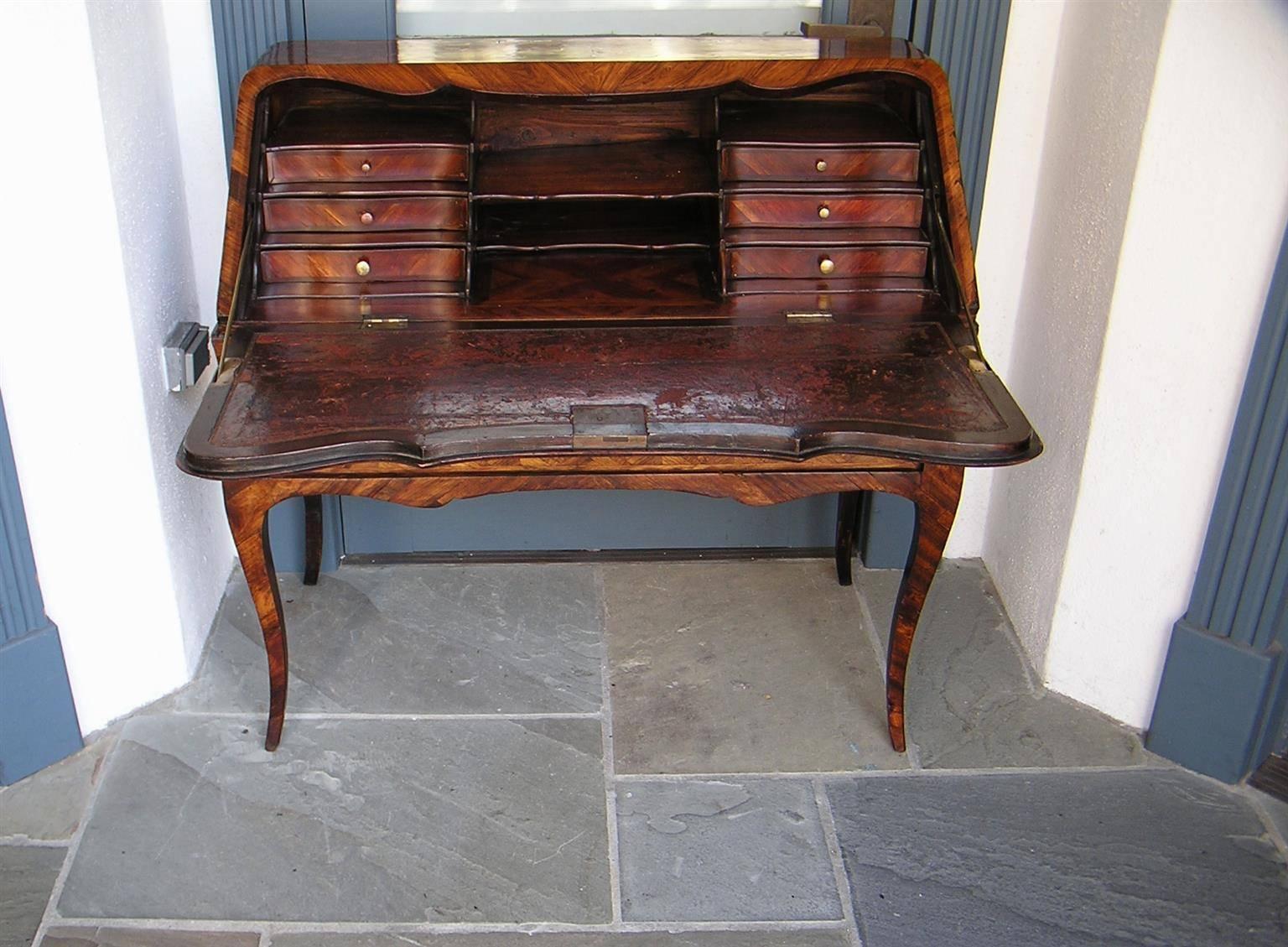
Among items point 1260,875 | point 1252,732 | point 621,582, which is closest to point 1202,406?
point 1252,732

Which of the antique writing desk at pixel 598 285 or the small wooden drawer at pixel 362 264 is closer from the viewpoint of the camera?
the antique writing desk at pixel 598 285

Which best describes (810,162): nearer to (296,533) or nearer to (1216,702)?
(1216,702)

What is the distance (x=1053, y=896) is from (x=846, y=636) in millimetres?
839

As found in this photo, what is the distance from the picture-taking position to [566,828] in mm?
2490

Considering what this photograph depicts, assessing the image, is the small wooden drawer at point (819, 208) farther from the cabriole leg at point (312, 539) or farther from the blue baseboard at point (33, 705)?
the blue baseboard at point (33, 705)

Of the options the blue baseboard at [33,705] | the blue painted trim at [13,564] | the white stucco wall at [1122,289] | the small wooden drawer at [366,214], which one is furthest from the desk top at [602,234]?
the blue baseboard at [33,705]

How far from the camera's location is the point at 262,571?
240cm

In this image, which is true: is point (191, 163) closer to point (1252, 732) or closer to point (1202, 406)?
point (1202, 406)

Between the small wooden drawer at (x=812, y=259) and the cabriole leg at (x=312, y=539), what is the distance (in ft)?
3.79

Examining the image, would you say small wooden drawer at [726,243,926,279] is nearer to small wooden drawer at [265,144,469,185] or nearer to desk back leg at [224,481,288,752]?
small wooden drawer at [265,144,469,185]

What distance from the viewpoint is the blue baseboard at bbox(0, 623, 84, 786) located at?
99.1 inches

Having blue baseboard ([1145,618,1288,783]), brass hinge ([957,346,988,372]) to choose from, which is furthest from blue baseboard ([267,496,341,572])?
blue baseboard ([1145,618,1288,783])

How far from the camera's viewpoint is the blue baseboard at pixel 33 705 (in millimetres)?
2518

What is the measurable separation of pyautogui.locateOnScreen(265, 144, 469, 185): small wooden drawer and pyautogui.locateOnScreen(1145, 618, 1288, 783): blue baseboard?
1691 mm
